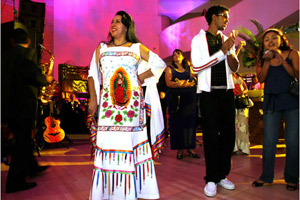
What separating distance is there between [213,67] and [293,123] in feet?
3.46

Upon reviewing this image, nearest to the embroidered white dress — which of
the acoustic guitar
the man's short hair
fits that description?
the man's short hair

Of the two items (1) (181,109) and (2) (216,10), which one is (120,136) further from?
(1) (181,109)

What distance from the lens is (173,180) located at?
9.65 ft

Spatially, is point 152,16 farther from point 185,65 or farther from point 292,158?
point 292,158

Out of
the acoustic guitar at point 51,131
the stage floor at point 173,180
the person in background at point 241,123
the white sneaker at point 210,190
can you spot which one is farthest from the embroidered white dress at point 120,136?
the acoustic guitar at point 51,131

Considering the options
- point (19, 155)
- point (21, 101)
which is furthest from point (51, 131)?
point (21, 101)

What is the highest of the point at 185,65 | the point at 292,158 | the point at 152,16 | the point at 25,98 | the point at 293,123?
the point at 152,16

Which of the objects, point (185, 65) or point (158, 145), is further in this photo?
point (185, 65)

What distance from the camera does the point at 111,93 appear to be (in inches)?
85.6

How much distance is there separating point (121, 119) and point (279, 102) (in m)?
1.74

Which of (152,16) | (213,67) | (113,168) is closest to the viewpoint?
(113,168)

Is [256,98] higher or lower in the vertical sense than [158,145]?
higher

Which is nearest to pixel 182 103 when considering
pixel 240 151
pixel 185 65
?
pixel 185 65

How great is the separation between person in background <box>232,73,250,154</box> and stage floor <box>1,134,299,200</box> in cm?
21
